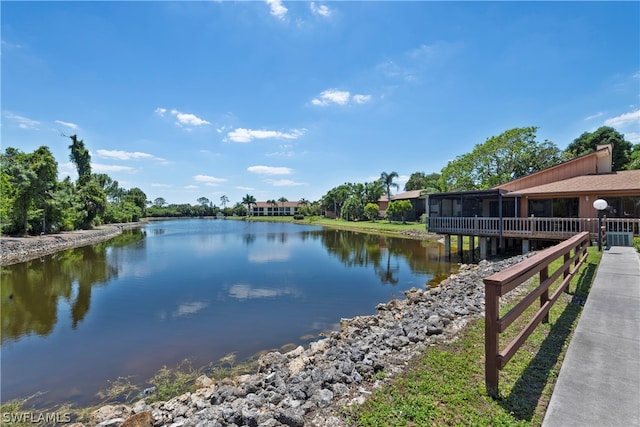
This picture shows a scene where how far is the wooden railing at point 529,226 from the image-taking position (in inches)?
541

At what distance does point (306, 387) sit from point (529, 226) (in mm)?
16039

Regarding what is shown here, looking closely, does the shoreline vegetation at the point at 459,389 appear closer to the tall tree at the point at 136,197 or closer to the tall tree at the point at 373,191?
the tall tree at the point at 373,191

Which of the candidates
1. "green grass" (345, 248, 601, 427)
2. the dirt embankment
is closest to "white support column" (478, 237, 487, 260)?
"green grass" (345, 248, 601, 427)

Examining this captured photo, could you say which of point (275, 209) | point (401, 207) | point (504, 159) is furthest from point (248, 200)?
point (504, 159)

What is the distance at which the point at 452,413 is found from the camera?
3.04 m

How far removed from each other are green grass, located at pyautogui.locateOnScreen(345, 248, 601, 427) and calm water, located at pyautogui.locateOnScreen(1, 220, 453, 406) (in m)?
5.09

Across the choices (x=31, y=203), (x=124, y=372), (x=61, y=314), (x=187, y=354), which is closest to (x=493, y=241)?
(x=187, y=354)

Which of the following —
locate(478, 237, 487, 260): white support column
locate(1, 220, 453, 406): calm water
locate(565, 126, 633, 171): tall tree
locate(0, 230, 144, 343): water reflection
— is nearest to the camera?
locate(1, 220, 453, 406): calm water

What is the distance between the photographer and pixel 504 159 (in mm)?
28766

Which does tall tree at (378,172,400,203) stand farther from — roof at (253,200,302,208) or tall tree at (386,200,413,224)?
roof at (253,200,302,208)

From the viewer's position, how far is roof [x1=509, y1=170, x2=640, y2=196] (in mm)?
13891

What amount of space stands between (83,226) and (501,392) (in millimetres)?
55307

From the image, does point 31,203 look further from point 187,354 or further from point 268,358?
point 268,358

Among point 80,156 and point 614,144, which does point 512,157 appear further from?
point 80,156
